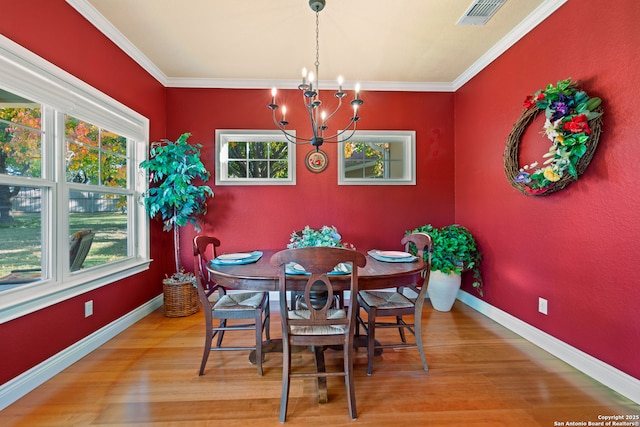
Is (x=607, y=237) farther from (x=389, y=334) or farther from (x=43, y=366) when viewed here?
(x=43, y=366)

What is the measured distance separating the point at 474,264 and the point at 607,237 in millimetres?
1299

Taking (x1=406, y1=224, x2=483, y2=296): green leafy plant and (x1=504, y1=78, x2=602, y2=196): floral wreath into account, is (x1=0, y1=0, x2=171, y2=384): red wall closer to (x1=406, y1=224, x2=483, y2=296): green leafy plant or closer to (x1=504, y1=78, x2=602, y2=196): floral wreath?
(x1=406, y1=224, x2=483, y2=296): green leafy plant

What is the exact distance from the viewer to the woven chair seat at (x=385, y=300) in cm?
196

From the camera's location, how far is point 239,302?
2064 mm

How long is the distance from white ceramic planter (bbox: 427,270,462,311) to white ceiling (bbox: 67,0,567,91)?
232cm

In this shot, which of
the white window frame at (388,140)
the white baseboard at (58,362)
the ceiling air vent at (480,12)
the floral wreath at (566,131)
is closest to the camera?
the white baseboard at (58,362)

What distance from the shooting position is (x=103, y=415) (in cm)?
153

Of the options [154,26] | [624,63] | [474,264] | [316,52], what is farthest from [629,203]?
[154,26]

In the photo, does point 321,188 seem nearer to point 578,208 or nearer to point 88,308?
point 578,208

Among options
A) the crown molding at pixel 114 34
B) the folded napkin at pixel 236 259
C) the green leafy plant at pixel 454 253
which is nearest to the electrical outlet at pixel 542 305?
the green leafy plant at pixel 454 253

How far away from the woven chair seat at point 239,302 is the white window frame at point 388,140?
1.87 m

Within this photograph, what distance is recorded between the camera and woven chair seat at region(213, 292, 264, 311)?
1.93 m

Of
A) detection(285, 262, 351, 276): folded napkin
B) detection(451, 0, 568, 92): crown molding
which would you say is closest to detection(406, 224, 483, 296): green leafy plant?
detection(285, 262, 351, 276): folded napkin

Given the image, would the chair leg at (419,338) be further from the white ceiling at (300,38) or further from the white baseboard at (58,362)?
the white baseboard at (58,362)
